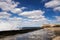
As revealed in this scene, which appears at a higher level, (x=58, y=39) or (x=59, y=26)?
(x=59, y=26)

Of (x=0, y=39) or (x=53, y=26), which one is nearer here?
(x=0, y=39)

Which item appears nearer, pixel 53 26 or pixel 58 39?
pixel 58 39

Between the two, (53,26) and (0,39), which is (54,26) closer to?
(53,26)

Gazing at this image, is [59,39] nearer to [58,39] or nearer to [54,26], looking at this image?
[58,39]

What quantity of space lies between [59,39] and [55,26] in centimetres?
2934

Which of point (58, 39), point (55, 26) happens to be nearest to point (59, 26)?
point (55, 26)

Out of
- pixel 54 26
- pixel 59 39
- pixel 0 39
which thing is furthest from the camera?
pixel 54 26

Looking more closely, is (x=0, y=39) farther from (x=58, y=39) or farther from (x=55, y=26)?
(x=55, y=26)

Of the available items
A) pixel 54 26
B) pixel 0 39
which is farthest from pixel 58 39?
pixel 54 26

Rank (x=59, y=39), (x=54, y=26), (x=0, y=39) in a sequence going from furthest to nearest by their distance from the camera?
(x=54, y=26) → (x=0, y=39) → (x=59, y=39)

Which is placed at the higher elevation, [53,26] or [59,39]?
[53,26]

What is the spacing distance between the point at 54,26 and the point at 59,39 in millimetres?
29274

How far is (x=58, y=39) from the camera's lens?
17172 mm

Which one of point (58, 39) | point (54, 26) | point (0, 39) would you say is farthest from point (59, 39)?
point (54, 26)
